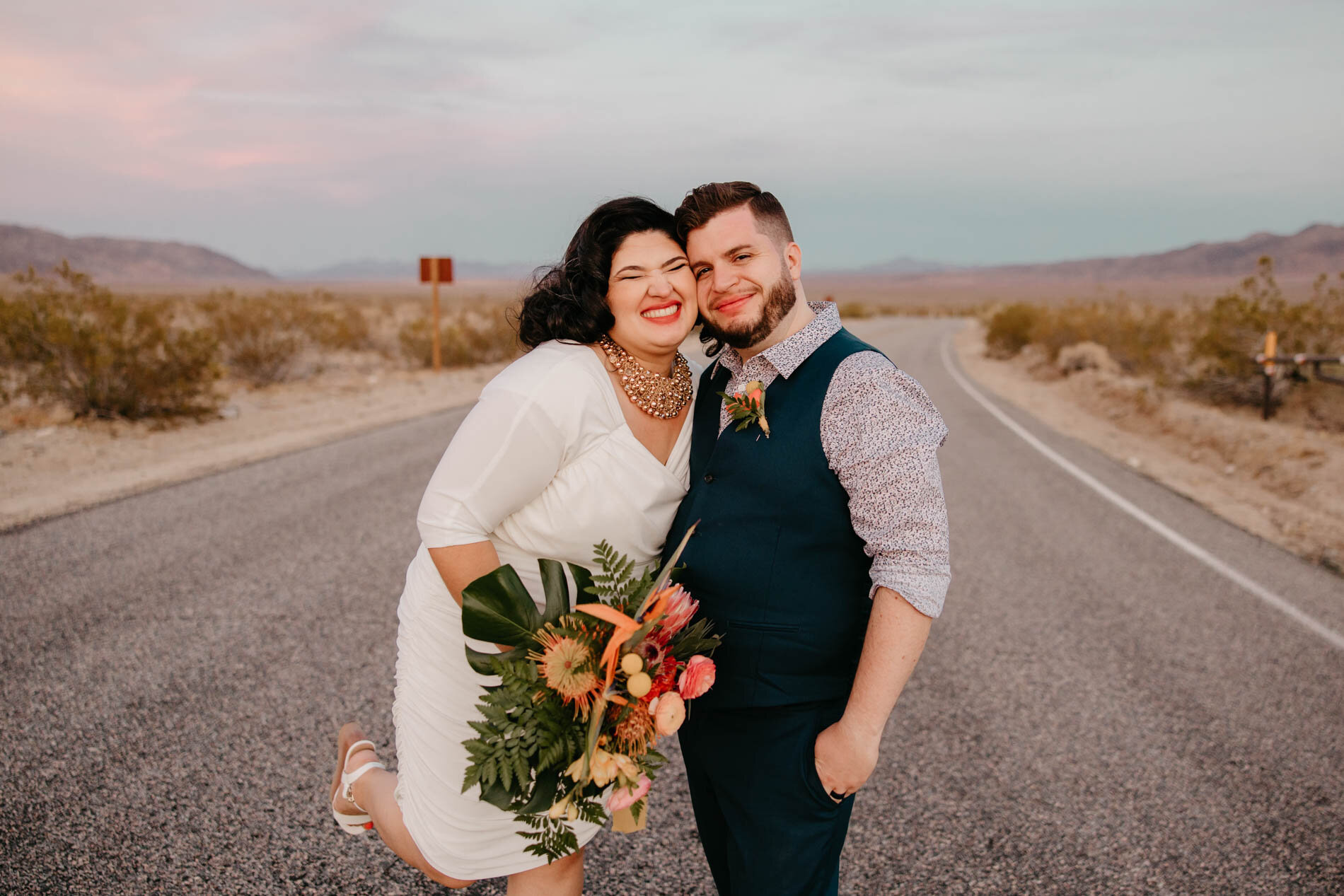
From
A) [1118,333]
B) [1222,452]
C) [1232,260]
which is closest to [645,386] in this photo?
[1222,452]

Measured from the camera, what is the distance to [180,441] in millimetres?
10688

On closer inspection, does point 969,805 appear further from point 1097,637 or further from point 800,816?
point 1097,637

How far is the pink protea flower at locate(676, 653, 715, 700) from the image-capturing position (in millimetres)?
1589

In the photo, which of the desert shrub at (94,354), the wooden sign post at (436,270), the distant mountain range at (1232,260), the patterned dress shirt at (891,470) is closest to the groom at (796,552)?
the patterned dress shirt at (891,470)

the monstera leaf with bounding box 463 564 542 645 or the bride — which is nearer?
the monstera leaf with bounding box 463 564 542 645

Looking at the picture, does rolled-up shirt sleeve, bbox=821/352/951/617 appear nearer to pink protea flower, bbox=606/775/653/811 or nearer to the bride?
the bride

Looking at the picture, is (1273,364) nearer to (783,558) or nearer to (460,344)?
(783,558)

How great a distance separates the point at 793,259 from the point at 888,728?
2.35 meters

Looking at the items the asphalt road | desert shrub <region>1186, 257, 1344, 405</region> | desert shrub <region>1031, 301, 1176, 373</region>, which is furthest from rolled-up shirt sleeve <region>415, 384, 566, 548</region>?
desert shrub <region>1031, 301, 1176, 373</region>

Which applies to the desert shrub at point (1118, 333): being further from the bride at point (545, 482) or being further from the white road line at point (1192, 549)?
the bride at point (545, 482)

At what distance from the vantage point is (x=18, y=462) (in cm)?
880

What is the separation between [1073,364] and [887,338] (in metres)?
12.6

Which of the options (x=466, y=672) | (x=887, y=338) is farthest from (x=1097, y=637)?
(x=887, y=338)

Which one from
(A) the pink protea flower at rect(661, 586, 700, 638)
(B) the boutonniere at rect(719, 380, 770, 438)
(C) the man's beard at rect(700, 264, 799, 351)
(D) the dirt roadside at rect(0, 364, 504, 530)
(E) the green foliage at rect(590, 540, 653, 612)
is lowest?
(D) the dirt roadside at rect(0, 364, 504, 530)
